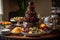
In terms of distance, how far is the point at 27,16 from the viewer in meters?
3.13

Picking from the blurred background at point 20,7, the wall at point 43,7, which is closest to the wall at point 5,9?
the blurred background at point 20,7

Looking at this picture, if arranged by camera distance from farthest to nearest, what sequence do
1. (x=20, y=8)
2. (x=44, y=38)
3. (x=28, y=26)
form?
(x=20, y=8), (x=28, y=26), (x=44, y=38)

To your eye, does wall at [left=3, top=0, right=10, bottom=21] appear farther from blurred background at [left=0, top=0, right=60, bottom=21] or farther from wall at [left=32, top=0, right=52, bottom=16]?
wall at [left=32, top=0, right=52, bottom=16]

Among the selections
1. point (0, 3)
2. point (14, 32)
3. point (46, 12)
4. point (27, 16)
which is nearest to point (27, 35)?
point (14, 32)

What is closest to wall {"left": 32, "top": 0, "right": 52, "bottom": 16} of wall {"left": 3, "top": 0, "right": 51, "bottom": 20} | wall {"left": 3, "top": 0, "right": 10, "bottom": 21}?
wall {"left": 3, "top": 0, "right": 51, "bottom": 20}

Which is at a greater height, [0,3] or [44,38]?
[0,3]

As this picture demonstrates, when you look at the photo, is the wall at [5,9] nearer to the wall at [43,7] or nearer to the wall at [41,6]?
the wall at [41,6]

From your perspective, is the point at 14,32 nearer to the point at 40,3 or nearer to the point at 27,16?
the point at 27,16

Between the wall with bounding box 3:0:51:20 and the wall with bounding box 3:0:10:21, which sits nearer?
the wall with bounding box 3:0:10:21

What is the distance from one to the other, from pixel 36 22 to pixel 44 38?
1.67 feet

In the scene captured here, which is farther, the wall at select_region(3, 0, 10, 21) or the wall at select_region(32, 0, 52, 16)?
the wall at select_region(32, 0, 52, 16)

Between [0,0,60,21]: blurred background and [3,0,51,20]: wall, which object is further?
[3,0,51,20]: wall

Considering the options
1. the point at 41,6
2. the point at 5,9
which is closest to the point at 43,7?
the point at 41,6

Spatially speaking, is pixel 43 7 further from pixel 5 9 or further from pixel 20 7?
pixel 5 9
